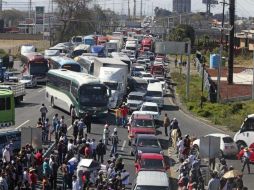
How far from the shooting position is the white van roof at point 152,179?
20.8 m

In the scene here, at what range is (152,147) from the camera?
27312 mm

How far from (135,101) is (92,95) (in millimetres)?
5121

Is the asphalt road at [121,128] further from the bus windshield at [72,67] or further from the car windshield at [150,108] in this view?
the bus windshield at [72,67]

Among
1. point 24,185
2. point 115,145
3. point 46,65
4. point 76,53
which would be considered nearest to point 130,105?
point 115,145

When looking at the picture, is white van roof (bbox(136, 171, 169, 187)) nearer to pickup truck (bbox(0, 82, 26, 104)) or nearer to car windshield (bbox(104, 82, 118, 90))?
car windshield (bbox(104, 82, 118, 90))

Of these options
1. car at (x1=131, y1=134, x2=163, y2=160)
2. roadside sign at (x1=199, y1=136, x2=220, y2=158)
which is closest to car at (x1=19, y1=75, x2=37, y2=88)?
car at (x1=131, y1=134, x2=163, y2=160)

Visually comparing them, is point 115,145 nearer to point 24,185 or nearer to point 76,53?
point 24,185

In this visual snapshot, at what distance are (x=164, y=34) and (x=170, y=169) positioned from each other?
322 feet

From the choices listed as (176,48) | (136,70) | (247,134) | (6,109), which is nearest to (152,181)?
(247,134)

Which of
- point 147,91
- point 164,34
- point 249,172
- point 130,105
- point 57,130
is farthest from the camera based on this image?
point 164,34

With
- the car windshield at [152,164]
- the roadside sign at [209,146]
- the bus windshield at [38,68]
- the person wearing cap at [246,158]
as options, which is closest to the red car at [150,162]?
the car windshield at [152,164]

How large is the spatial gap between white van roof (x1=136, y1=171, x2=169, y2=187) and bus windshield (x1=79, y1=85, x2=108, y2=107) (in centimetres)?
1672

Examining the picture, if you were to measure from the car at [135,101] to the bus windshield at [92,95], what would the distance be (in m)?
4.00

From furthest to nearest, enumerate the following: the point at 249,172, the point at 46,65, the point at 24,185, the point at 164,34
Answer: the point at 164,34, the point at 46,65, the point at 249,172, the point at 24,185
